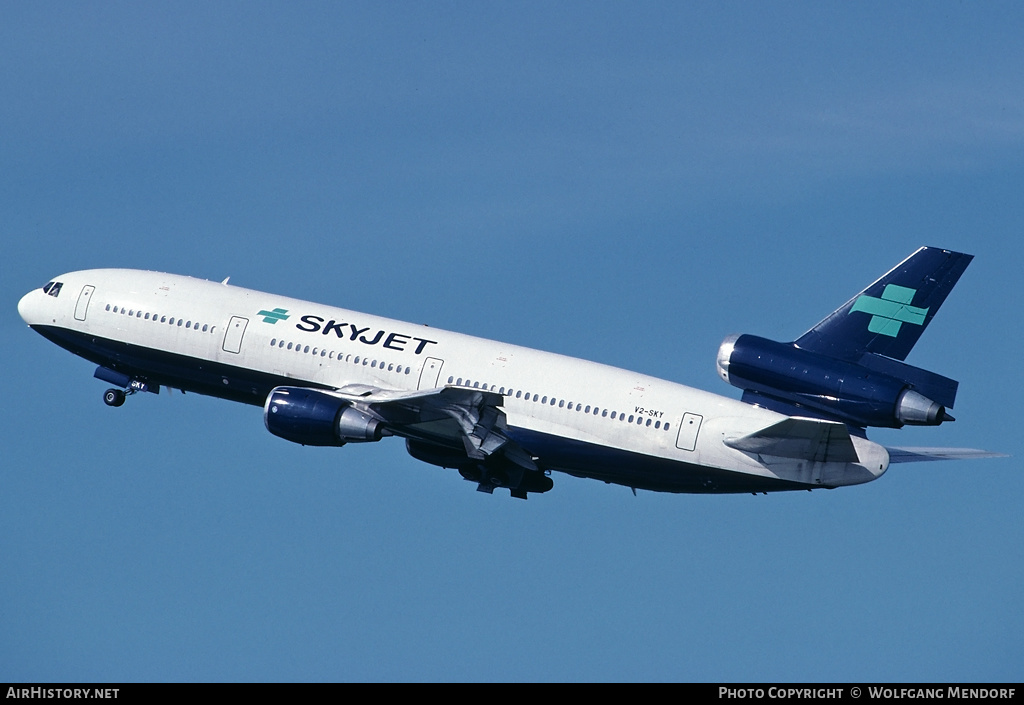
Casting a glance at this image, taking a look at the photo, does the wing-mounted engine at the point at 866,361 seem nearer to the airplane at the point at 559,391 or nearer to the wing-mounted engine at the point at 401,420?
the airplane at the point at 559,391

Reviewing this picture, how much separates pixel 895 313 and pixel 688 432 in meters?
8.39

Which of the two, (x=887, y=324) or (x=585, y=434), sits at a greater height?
(x=887, y=324)

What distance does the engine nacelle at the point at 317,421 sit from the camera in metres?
59.1

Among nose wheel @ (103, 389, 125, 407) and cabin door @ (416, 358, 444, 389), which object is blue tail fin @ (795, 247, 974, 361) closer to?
cabin door @ (416, 358, 444, 389)

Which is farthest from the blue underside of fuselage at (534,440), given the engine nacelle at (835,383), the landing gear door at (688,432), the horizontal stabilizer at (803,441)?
the engine nacelle at (835,383)

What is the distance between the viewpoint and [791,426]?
54375 millimetres

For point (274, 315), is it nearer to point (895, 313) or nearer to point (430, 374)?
point (430, 374)

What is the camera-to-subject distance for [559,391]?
2346 inches

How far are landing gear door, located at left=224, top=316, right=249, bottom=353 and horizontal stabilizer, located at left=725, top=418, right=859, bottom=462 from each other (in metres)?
18.6

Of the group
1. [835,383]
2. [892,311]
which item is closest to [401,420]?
[835,383]
